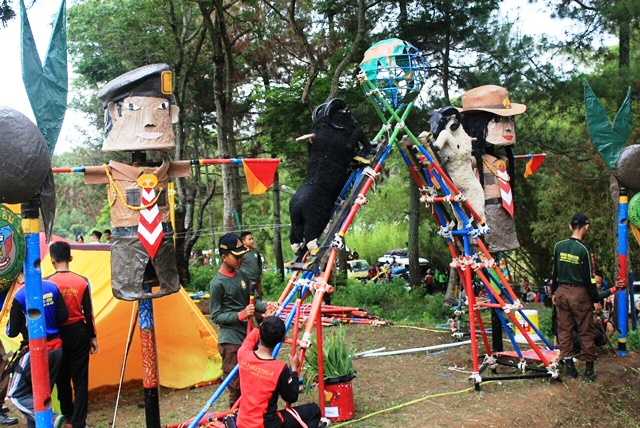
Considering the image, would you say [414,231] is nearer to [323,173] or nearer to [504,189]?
[504,189]

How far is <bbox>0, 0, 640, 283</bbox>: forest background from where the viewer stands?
11938mm

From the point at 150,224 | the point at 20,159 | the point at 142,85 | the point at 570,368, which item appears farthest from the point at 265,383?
the point at 570,368

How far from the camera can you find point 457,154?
6.62m

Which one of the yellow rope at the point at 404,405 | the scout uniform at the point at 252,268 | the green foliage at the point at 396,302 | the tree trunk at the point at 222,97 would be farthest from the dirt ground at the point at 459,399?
the tree trunk at the point at 222,97

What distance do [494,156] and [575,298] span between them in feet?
5.91

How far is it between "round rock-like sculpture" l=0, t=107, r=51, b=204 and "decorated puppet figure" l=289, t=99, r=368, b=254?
8.11 feet

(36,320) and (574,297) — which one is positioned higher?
(36,320)

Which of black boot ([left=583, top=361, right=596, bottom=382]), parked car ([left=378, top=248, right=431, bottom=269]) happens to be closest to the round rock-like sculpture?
black boot ([left=583, top=361, right=596, bottom=382])

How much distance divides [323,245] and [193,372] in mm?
2495

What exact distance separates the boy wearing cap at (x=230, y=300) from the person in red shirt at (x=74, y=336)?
3.57 feet

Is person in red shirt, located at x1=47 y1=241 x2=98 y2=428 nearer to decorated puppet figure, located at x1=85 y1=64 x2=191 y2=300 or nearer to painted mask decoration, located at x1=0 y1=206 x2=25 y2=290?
decorated puppet figure, located at x1=85 y1=64 x2=191 y2=300

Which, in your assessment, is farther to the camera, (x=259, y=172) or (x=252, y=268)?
(x=252, y=268)

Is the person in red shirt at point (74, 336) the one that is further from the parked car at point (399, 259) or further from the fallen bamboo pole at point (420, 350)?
the parked car at point (399, 259)

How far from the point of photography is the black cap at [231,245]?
528 cm
